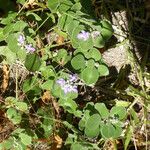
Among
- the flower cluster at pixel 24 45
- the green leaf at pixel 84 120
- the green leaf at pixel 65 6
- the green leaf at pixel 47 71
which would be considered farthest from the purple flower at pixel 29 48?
the green leaf at pixel 84 120

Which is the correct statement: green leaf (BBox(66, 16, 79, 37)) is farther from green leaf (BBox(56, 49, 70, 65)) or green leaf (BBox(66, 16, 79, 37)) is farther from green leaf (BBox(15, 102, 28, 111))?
green leaf (BBox(15, 102, 28, 111))

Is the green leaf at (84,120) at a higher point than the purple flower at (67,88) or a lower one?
lower

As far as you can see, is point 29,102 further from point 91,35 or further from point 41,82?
point 91,35

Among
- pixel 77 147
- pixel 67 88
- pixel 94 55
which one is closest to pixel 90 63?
pixel 94 55

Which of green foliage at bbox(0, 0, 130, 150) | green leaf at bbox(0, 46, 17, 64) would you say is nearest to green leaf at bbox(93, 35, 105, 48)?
green foliage at bbox(0, 0, 130, 150)

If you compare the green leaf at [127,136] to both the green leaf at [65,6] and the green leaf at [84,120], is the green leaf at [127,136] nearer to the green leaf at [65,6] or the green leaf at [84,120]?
the green leaf at [84,120]

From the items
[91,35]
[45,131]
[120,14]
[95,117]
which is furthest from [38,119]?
[120,14]

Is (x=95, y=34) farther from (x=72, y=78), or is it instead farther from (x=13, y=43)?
(x=13, y=43)
